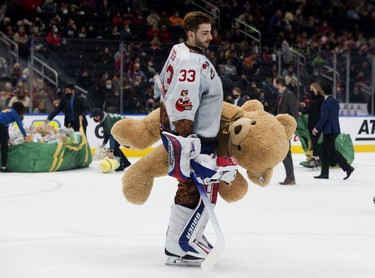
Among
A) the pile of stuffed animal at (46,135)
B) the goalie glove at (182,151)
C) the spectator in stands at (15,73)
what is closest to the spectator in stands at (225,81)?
the spectator in stands at (15,73)

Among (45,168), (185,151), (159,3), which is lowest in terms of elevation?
(45,168)

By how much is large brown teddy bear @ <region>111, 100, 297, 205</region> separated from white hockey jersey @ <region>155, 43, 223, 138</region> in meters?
0.23

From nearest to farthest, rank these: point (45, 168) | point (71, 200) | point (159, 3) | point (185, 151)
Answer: point (185, 151), point (71, 200), point (45, 168), point (159, 3)

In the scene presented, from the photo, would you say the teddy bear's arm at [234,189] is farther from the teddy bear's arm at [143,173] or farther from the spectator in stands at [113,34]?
the spectator in stands at [113,34]

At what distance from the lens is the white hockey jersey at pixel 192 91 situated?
5.40 m

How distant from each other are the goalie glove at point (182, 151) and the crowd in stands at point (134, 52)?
36.2 feet

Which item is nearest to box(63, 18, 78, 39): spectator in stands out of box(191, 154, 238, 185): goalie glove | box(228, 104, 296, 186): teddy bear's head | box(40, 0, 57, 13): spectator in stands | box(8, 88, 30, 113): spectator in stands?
box(40, 0, 57, 13): spectator in stands

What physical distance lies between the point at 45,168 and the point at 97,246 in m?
7.43

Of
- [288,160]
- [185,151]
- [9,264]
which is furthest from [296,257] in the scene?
[288,160]

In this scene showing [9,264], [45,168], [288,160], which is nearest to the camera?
[9,264]

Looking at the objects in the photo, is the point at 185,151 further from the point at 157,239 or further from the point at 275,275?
the point at 157,239

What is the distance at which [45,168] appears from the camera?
13836 millimetres

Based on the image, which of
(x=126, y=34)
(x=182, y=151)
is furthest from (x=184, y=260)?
(x=126, y=34)

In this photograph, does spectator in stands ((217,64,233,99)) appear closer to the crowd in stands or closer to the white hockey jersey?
the crowd in stands
